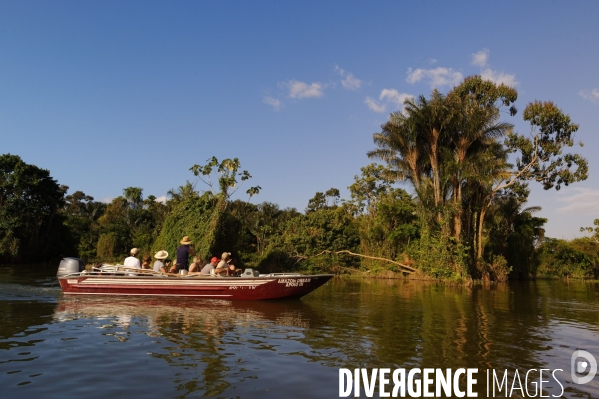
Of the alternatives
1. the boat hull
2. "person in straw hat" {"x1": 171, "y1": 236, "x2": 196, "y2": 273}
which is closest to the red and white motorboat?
the boat hull

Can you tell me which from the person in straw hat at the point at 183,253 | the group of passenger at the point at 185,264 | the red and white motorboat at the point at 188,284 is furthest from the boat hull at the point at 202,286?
the person in straw hat at the point at 183,253

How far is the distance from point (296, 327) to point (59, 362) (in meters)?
4.96

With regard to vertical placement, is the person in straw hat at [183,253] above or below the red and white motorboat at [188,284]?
above

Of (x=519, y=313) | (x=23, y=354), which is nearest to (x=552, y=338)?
(x=519, y=313)

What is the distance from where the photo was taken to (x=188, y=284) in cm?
1475

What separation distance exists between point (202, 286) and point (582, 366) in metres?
10.4

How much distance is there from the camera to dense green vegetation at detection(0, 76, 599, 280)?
92.2 ft

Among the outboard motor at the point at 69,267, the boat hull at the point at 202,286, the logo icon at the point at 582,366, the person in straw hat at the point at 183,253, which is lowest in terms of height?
the logo icon at the point at 582,366

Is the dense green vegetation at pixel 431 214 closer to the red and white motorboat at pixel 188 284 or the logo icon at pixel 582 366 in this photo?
the red and white motorboat at pixel 188 284

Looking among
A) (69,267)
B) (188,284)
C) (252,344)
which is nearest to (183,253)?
(188,284)

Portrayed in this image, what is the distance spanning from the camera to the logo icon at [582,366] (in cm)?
684

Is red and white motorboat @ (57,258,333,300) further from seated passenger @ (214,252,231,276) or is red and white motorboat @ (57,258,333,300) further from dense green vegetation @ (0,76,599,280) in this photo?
dense green vegetation @ (0,76,599,280)

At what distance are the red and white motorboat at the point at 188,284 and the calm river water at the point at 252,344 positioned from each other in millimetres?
391

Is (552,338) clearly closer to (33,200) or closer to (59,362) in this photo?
(59,362)
